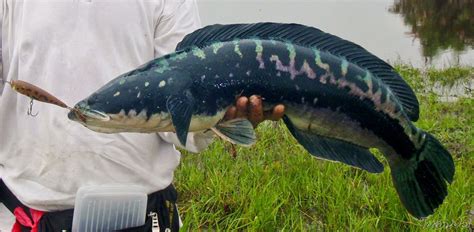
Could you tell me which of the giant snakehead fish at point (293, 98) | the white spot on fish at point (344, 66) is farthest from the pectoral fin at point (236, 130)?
the white spot on fish at point (344, 66)

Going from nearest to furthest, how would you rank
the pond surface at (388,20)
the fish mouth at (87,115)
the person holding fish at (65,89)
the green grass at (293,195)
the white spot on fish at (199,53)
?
the fish mouth at (87,115) → the white spot on fish at (199,53) → the person holding fish at (65,89) → the green grass at (293,195) → the pond surface at (388,20)

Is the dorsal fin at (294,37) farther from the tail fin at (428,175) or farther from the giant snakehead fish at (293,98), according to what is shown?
the tail fin at (428,175)

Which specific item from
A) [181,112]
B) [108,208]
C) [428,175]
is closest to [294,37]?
[181,112]

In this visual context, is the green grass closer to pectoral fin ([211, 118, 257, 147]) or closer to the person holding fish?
the person holding fish

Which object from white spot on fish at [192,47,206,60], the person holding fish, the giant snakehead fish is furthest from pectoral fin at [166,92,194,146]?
the person holding fish

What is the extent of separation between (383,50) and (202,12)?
5.04 meters

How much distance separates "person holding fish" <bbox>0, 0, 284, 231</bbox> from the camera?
220 cm

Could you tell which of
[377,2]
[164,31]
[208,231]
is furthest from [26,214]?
[377,2]

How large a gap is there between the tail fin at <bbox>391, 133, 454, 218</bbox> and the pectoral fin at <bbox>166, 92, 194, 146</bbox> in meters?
0.67

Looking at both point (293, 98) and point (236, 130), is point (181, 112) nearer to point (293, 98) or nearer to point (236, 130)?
point (236, 130)

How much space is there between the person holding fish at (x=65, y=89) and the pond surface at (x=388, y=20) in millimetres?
8652

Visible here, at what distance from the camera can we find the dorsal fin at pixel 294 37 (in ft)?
5.72

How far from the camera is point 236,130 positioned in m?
1.75

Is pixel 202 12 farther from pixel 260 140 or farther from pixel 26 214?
pixel 26 214
